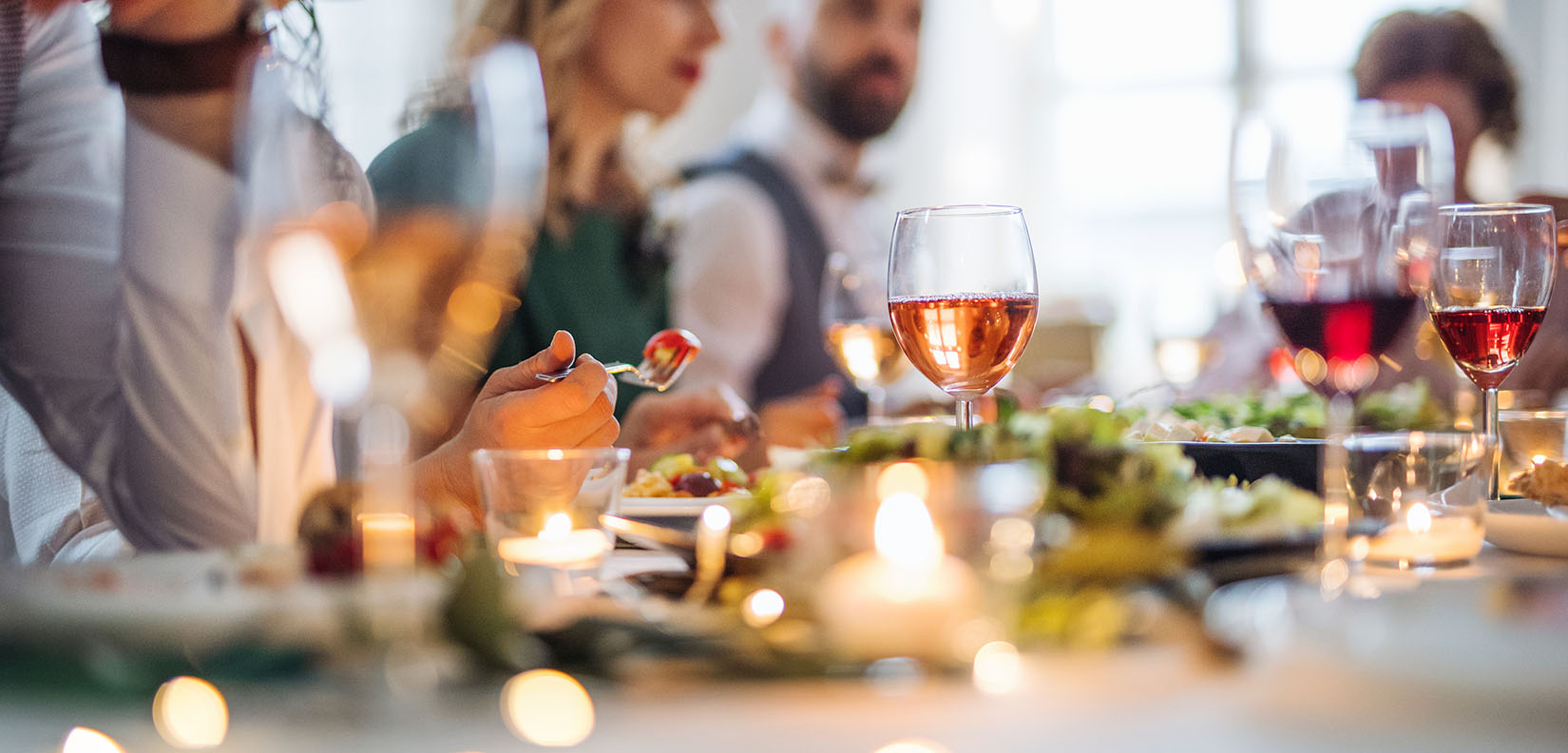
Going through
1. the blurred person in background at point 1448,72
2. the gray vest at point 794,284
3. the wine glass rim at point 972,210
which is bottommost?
the gray vest at point 794,284

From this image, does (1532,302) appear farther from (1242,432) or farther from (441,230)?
(441,230)

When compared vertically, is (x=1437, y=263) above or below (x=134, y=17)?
below

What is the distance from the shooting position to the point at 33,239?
1175 mm

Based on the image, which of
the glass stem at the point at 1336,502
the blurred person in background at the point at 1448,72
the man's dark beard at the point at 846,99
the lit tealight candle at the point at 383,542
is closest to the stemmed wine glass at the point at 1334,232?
the glass stem at the point at 1336,502

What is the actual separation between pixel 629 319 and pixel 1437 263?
1994mm

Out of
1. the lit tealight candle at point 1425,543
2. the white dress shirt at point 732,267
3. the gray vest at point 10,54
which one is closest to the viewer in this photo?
the lit tealight candle at point 1425,543

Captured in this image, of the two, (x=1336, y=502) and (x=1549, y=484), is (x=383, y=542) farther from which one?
(x=1549, y=484)

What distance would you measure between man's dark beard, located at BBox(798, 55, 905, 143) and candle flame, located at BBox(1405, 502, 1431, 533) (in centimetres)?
312

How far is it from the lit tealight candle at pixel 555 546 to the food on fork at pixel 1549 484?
0.50m

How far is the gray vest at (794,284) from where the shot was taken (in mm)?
3135

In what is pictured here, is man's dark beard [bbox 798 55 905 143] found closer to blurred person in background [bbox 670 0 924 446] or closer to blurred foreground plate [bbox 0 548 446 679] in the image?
blurred person in background [bbox 670 0 924 446]

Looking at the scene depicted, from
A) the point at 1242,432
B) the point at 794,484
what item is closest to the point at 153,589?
the point at 794,484

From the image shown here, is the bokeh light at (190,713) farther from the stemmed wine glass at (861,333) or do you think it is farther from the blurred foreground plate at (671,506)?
the stemmed wine glass at (861,333)

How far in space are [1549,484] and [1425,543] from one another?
0.18 m
